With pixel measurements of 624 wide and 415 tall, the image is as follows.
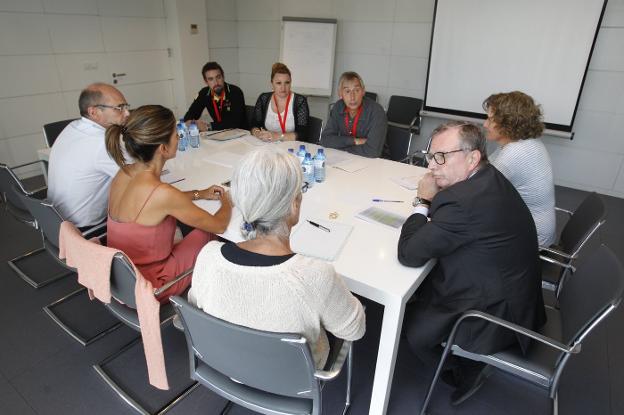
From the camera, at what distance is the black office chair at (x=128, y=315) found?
147 cm

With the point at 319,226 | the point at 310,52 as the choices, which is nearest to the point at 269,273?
the point at 319,226

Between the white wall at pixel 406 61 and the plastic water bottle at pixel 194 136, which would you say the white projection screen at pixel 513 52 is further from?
the plastic water bottle at pixel 194 136

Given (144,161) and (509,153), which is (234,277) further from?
(509,153)

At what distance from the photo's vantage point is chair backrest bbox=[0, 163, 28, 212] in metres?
2.10

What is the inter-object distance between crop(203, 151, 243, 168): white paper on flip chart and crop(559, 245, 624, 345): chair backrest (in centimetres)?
200

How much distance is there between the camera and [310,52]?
5.41 metres

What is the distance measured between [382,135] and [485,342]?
184 cm

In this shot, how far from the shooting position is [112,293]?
5.34ft

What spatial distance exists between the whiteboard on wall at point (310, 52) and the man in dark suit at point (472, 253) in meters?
4.06

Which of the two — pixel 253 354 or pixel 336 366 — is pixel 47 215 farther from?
pixel 336 366

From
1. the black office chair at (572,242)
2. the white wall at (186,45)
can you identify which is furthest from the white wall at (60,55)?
the black office chair at (572,242)

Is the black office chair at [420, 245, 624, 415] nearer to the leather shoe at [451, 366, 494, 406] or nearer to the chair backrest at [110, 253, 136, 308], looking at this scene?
the leather shoe at [451, 366, 494, 406]

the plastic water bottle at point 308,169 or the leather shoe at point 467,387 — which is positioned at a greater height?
the plastic water bottle at point 308,169

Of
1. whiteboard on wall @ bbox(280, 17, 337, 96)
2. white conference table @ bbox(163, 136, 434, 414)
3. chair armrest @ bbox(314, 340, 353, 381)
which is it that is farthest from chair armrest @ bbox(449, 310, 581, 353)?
whiteboard on wall @ bbox(280, 17, 337, 96)
